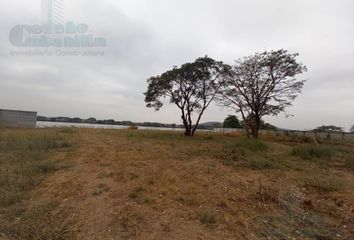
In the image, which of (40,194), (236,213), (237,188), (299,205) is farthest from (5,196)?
(299,205)

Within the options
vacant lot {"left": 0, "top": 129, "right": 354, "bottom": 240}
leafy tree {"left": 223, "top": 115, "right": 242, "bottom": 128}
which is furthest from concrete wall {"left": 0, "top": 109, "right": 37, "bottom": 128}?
leafy tree {"left": 223, "top": 115, "right": 242, "bottom": 128}

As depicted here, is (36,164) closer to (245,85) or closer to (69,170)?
(69,170)

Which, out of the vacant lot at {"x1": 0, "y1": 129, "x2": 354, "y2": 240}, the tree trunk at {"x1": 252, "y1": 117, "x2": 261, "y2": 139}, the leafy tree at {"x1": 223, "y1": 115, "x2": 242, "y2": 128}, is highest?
the leafy tree at {"x1": 223, "y1": 115, "x2": 242, "y2": 128}

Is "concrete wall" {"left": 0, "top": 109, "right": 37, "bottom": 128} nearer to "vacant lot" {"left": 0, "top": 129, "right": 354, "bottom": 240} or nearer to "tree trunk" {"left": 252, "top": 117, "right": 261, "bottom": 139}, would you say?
"vacant lot" {"left": 0, "top": 129, "right": 354, "bottom": 240}

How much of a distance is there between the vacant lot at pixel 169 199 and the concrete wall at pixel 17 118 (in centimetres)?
1958

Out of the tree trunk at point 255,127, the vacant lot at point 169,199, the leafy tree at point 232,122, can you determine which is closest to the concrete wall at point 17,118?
the vacant lot at point 169,199

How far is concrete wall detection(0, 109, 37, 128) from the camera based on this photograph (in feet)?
79.3

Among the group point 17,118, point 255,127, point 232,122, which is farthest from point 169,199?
point 232,122

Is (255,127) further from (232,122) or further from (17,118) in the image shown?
(232,122)

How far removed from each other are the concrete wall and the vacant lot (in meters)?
19.6

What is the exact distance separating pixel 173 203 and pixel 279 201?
1851mm

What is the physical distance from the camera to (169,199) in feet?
14.7

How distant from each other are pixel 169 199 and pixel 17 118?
2531 cm

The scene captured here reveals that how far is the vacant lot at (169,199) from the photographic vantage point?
3482 millimetres
